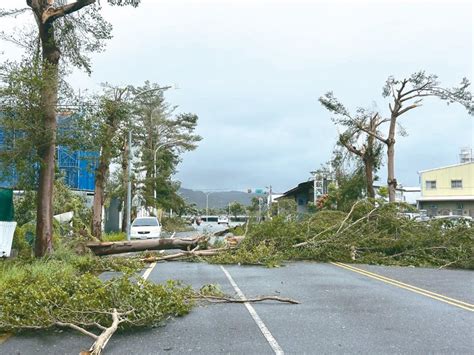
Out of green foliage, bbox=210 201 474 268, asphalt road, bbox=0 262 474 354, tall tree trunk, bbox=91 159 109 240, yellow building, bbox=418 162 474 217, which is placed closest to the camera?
asphalt road, bbox=0 262 474 354

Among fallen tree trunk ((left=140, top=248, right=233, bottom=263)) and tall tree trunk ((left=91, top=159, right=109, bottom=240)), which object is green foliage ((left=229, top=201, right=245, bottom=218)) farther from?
fallen tree trunk ((left=140, top=248, right=233, bottom=263))

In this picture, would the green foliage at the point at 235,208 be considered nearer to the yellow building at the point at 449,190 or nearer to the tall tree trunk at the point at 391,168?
A: the yellow building at the point at 449,190

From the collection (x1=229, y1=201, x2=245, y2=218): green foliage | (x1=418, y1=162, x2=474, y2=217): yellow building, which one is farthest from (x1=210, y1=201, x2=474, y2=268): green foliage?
(x1=229, y1=201, x2=245, y2=218): green foliage

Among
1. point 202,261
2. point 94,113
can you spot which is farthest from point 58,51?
point 202,261

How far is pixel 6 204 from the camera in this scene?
16.7 meters

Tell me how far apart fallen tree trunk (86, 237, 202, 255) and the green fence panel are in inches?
106

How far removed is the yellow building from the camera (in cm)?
6328

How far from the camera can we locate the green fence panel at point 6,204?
54.1 ft

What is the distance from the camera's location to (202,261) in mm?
18016

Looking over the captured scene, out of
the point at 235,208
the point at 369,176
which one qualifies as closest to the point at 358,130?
the point at 369,176

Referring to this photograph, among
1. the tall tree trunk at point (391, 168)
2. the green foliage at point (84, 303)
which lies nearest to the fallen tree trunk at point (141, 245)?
the green foliage at point (84, 303)

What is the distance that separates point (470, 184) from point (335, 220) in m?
49.9

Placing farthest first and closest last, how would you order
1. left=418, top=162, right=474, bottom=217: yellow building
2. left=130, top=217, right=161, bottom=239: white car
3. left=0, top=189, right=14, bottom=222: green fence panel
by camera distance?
left=418, top=162, right=474, bottom=217: yellow building
left=130, top=217, right=161, bottom=239: white car
left=0, top=189, right=14, bottom=222: green fence panel

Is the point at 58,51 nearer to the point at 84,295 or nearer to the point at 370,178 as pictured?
the point at 84,295
